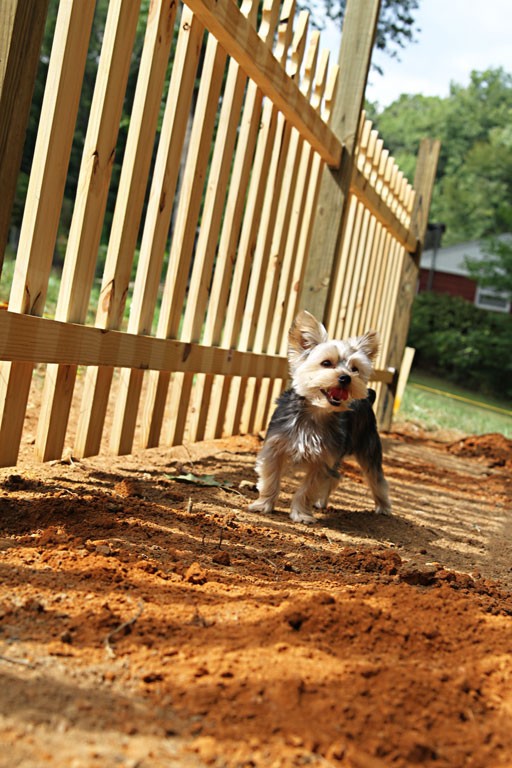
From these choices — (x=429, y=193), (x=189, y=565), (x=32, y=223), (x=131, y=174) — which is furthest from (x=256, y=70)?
(x=429, y=193)

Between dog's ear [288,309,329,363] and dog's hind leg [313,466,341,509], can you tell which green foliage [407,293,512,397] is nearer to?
dog's hind leg [313,466,341,509]

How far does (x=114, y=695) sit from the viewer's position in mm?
1933

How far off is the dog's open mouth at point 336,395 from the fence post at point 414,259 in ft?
20.6

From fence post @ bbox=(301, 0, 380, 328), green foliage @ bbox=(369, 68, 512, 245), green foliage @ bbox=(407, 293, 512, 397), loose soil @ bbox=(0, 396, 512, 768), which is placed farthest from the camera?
green foliage @ bbox=(369, 68, 512, 245)

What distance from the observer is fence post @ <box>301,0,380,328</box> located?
6383mm

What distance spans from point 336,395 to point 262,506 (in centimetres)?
74

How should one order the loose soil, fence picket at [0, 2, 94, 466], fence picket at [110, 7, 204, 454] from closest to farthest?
the loose soil
fence picket at [0, 2, 94, 466]
fence picket at [110, 7, 204, 454]

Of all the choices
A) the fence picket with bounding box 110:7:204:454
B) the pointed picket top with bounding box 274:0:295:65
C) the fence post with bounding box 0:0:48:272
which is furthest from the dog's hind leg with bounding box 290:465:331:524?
the pointed picket top with bounding box 274:0:295:65

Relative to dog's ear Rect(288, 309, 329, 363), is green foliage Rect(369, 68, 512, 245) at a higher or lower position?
higher

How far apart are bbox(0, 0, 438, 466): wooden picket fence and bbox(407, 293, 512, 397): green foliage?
21.7m

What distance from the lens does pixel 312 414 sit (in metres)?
4.55

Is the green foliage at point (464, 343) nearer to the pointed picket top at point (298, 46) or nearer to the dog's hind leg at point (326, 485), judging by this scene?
the pointed picket top at point (298, 46)

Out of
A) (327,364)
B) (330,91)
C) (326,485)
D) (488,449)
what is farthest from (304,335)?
(488,449)

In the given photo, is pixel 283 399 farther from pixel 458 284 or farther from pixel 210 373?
pixel 458 284
